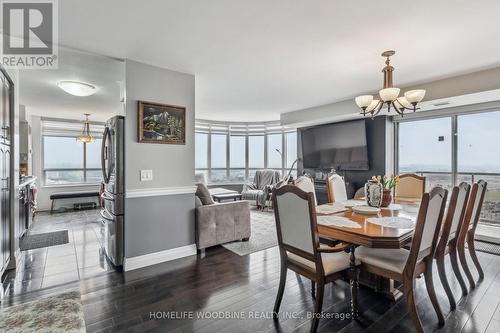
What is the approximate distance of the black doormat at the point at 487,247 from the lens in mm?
3508

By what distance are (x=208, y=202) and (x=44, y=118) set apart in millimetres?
5892

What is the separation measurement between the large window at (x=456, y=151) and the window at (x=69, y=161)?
8.10 m

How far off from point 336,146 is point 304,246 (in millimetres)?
4264

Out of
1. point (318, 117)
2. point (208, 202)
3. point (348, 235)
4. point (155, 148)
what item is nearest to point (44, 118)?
point (155, 148)

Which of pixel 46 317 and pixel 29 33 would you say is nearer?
pixel 46 317

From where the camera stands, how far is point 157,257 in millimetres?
3139

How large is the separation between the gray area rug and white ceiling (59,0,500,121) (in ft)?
8.33

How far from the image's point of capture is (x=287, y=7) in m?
1.95

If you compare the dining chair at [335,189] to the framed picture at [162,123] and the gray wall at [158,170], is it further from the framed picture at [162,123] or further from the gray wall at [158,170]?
the framed picture at [162,123]

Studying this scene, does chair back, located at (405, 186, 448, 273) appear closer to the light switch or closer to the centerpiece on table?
the centerpiece on table

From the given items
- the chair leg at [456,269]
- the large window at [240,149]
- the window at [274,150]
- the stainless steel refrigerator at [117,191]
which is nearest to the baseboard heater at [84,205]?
the large window at [240,149]

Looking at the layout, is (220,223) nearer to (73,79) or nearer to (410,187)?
(410,187)

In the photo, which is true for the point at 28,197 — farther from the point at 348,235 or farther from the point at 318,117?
the point at 318,117

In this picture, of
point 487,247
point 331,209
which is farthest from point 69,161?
point 487,247
